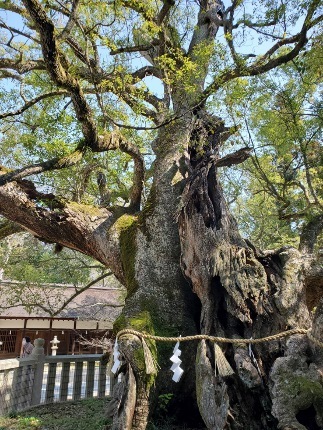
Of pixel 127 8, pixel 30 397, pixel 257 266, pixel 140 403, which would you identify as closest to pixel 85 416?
pixel 30 397

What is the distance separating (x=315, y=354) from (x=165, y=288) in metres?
2.17

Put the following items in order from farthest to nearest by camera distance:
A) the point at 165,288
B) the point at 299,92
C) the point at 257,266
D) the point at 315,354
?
1. the point at 299,92
2. the point at 165,288
3. the point at 257,266
4. the point at 315,354

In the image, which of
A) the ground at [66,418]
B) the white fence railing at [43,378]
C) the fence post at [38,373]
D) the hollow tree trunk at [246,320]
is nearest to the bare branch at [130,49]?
the hollow tree trunk at [246,320]

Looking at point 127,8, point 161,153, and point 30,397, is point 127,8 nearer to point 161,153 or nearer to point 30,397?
point 161,153

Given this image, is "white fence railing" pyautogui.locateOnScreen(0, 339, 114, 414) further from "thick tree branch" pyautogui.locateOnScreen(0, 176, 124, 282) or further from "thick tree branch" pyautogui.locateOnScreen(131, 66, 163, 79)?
"thick tree branch" pyautogui.locateOnScreen(131, 66, 163, 79)

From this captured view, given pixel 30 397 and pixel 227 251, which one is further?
pixel 30 397

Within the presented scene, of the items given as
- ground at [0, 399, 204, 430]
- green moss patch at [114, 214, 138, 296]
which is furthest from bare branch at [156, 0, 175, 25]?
ground at [0, 399, 204, 430]

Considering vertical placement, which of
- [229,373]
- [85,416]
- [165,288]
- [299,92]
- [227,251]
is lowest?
[85,416]

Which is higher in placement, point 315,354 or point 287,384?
point 315,354

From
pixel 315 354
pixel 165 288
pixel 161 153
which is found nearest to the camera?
pixel 315 354

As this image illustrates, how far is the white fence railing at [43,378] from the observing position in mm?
5891

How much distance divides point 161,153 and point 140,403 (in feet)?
13.9

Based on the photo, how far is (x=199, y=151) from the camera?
627cm

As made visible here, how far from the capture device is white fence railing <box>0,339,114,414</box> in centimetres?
589
